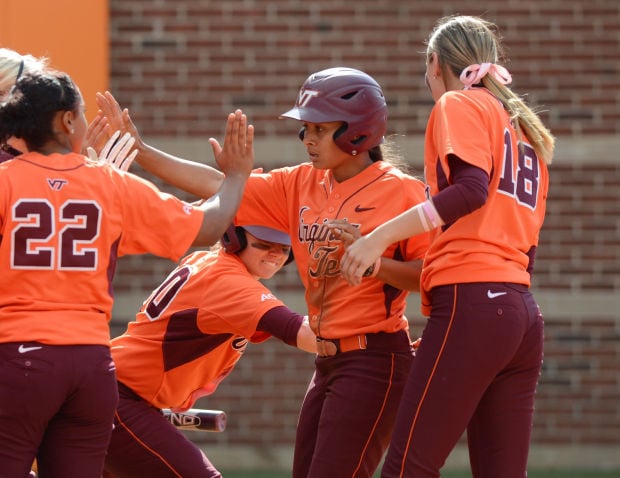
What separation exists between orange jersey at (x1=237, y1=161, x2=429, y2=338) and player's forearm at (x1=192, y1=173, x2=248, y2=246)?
19.5 inches

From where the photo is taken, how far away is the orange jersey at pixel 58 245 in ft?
12.0

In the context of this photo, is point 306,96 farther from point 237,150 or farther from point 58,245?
point 58,245

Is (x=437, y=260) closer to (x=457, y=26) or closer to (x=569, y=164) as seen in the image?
(x=457, y=26)

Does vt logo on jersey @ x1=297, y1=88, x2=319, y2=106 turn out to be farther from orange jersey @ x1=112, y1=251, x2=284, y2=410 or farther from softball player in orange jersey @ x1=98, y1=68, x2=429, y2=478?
orange jersey @ x1=112, y1=251, x2=284, y2=410

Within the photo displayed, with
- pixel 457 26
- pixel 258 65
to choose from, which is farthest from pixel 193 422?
pixel 258 65

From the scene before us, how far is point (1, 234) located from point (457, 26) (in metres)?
1.88

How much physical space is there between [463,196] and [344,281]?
2.46 feet

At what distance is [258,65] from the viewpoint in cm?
866

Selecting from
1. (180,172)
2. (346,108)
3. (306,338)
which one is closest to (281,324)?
(306,338)

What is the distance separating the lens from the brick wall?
28.0ft

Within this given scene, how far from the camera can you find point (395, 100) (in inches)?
340

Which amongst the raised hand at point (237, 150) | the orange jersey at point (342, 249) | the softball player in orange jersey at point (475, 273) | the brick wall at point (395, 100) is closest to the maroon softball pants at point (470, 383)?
the softball player in orange jersey at point (475, 273)

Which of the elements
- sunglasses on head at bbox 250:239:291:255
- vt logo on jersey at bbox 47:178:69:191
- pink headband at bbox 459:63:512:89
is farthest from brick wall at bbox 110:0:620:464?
vt logo on jersey at bbox 47:178:69:191

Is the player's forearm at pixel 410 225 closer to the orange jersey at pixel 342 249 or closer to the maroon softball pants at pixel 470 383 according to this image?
the maroon softball pants at pixel 470 383
